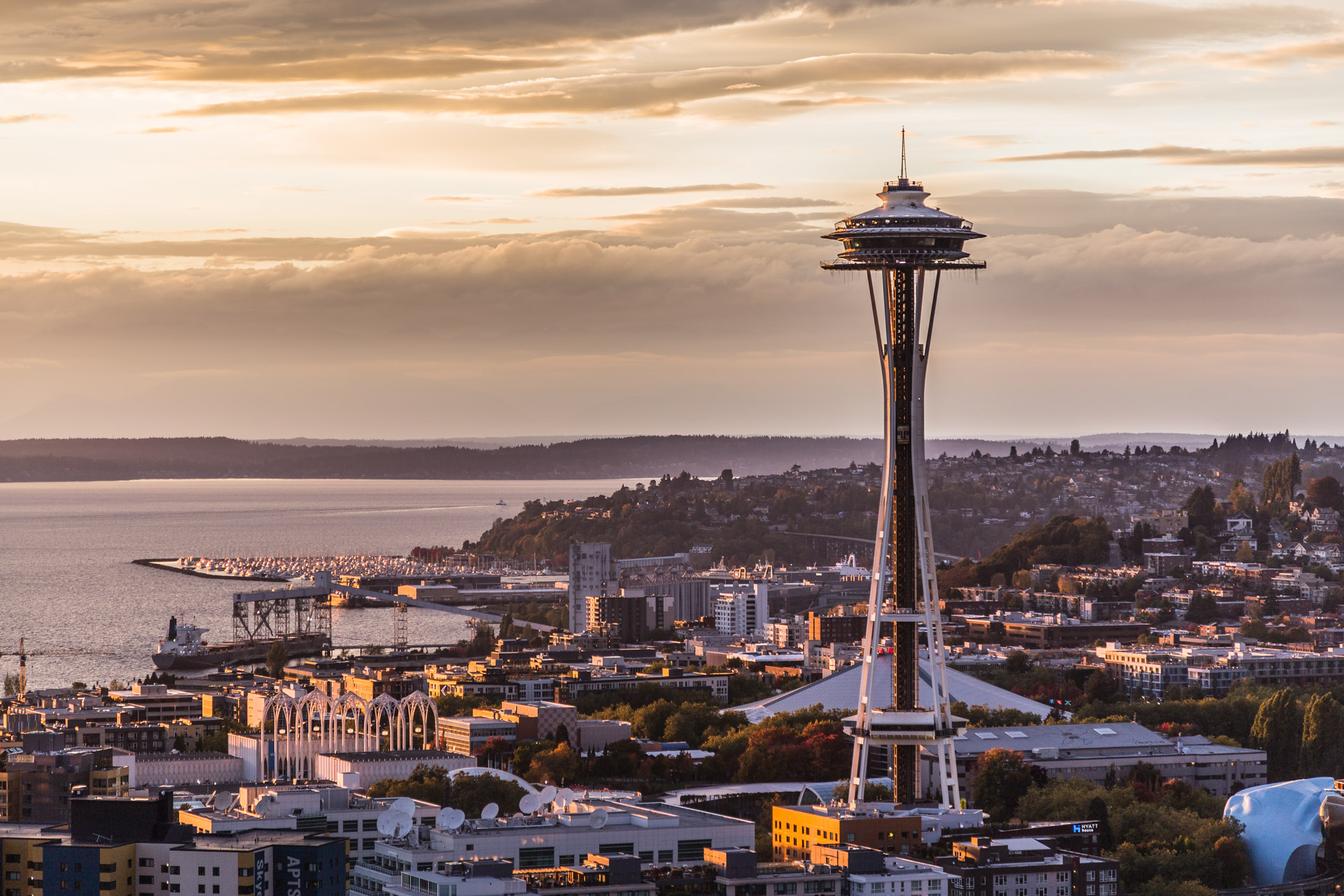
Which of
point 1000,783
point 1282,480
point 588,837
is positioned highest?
point 1282,480

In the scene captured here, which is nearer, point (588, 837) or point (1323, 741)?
point (588, 837)

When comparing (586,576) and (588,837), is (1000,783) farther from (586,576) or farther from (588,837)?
(586,576)

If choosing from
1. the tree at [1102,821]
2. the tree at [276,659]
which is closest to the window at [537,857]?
the tree at [1102,821]

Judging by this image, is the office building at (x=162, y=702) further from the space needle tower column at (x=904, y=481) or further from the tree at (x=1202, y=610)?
the tree at (x=1202, y=610)

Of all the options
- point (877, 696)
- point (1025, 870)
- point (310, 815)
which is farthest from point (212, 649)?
point (1025, 870)

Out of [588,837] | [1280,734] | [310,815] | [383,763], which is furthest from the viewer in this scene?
[1280,734]

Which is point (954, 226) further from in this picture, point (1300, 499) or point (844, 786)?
point (1300, 499)
